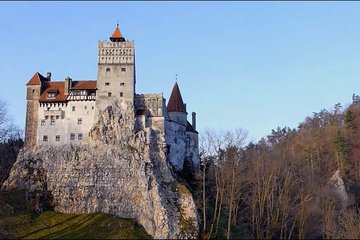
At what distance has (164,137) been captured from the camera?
65.8m

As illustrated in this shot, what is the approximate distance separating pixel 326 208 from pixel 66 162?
105 ft

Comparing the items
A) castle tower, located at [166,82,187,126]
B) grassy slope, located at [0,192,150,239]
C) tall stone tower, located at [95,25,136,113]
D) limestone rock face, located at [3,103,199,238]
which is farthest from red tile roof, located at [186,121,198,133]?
grassy slope, located at [0,192,150,239]

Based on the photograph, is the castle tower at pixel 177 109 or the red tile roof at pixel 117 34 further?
the castle tower at pixel 177 109

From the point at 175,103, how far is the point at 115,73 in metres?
9.73

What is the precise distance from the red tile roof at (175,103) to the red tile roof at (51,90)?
14.3 metres

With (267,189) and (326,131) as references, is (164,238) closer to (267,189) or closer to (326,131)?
(267,189)

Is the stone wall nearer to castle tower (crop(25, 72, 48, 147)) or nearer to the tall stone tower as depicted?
castle tower (crop(25, 72, 48, 147))

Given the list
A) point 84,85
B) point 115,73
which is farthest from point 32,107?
point 115,73

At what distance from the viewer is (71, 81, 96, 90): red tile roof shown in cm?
6738

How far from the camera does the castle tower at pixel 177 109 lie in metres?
71.2

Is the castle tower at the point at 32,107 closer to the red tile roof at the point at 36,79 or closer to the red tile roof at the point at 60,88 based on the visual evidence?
the red tile roof at the point at 36,79

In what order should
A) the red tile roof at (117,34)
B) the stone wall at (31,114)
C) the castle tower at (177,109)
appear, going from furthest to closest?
the castle tower at (177,109) → the red tile roof at (117,34) → the stone wall at (31,114)

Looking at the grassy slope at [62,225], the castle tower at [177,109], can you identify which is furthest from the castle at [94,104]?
the grassy slope at [62,225]

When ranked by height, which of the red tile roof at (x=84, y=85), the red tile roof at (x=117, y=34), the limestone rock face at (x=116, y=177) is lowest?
the limestone rock face at (x=116, y=177)
